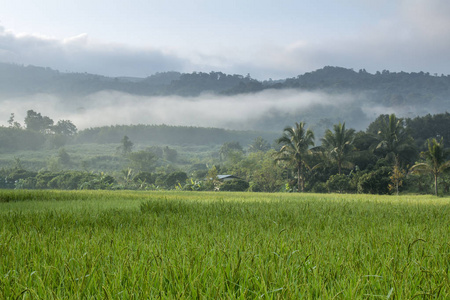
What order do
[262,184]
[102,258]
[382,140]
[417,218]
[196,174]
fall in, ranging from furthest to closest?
[196,174], [262,184], [382,140], [417,218], [102,258]

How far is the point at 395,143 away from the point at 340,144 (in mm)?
8260

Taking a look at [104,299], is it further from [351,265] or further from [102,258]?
[351,265]

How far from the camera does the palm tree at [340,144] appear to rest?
45.3 m

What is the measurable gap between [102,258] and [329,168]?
48.6 m

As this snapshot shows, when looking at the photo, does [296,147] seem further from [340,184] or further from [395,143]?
[395,143]

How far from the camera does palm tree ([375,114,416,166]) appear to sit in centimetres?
4616

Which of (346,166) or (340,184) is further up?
(346,166)

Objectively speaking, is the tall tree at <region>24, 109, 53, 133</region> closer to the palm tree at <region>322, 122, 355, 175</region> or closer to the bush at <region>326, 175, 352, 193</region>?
the palm tree at <region>322, 122, 355, 175</region>

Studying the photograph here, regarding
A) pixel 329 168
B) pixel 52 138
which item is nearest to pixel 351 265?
pixel 329 168

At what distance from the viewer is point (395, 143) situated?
47.2 m

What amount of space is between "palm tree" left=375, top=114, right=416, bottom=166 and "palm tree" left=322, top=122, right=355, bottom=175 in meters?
4.60

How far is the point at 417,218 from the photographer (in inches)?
285

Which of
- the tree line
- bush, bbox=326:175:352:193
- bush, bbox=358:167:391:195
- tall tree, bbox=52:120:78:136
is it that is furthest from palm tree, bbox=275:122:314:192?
tall tree, bbox=52:120:78:136

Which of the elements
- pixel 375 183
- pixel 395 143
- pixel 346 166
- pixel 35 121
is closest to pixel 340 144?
pixel 346 166
